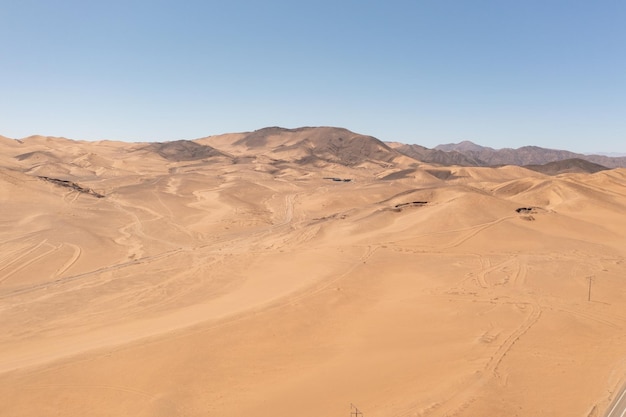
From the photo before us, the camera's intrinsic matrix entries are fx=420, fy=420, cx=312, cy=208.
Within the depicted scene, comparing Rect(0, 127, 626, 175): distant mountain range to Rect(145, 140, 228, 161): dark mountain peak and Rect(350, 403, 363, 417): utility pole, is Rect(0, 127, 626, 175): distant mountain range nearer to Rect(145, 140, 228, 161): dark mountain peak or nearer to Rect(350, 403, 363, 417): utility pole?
Rect(145, 140, 228, 161): dark mountain peak

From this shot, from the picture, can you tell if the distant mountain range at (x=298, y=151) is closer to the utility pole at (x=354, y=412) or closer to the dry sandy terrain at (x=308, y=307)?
the dry sandy terrain at (x=308, y=307)

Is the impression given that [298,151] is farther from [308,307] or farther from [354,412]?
[354,412]

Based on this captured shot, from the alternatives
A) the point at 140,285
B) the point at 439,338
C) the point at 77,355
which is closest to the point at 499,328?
the point at 439,338

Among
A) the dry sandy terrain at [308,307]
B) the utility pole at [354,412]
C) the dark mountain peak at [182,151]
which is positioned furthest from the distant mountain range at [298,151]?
the utility pole at [354,412]

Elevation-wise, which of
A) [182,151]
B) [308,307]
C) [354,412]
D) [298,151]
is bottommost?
[354,412]

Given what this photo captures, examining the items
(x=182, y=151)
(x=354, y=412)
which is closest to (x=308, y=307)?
(x=354, y=412)

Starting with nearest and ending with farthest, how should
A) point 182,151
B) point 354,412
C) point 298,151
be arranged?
point 354,412 < point 182,151 < point 298,151

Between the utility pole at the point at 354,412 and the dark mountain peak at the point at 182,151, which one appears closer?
the utility pole at the point at 354,412

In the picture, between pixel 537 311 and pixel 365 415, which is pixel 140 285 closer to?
pixel 365 415

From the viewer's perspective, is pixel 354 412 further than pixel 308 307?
No
